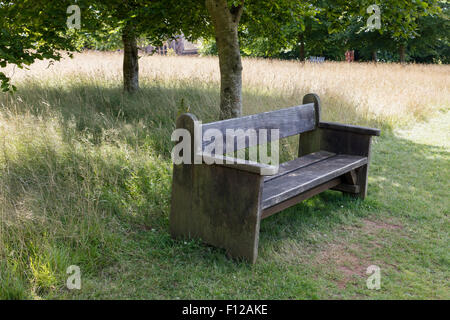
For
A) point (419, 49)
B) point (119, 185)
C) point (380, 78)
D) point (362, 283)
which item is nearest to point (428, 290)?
point (362, 283)

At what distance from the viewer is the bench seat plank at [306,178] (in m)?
3.56

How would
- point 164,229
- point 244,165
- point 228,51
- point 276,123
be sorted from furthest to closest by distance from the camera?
1. point 228,51
2. point 276,123
3. point 164,229
4. point 244,165

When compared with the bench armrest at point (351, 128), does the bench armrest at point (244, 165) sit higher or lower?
lower

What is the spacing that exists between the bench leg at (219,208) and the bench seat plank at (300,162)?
74 cm

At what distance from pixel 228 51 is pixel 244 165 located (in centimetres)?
307

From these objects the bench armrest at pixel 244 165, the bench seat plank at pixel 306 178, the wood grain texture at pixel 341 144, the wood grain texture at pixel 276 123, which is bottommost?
the bench seat plank at pixel 306 178

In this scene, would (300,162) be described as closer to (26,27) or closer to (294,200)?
(294,200)

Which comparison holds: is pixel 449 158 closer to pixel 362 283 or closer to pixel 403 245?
pixel 403 245

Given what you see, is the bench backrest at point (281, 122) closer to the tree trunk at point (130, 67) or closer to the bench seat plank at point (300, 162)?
the bench seat plank at point (300, 162)

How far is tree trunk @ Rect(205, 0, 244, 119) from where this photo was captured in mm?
5711

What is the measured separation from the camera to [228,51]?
5.89 meters

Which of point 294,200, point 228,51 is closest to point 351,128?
point 294,200

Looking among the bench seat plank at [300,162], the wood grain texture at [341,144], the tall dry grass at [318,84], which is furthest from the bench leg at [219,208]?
the tall dry grass at [318,84]

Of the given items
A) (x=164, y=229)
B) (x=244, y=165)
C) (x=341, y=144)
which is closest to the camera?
(x=244, y=165)
